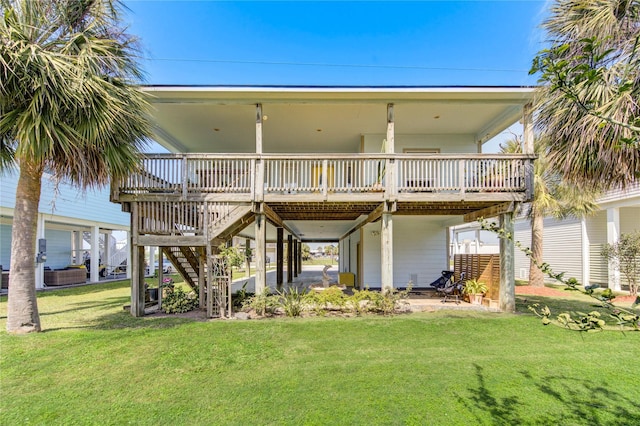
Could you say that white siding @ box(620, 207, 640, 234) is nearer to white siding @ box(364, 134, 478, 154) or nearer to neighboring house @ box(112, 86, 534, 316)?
white siding @ box(364, 134, 478, 154)

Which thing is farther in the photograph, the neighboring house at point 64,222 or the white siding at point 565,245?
the white siding at point 565,245

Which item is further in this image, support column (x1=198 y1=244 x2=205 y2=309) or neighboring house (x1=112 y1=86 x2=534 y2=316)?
support column (x1=198 y1=244 x2=205 y2=309)

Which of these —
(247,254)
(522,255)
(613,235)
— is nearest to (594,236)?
(613,235)

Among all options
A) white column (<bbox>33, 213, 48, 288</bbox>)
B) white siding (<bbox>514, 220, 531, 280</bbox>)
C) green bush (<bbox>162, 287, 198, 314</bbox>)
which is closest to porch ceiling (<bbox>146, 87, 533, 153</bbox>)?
green bush (<bbox>162, 287, 198, 314</bbox>)

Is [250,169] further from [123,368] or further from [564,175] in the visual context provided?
[564,175]

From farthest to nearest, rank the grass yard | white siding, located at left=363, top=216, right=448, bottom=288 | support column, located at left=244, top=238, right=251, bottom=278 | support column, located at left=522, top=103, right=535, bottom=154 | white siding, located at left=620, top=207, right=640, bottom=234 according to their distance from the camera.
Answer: white siding, located at left=620, top=207, right=640, bottom=234
white siding, located at left=363, top=216, right=448, bottom=288
support column, located at left=244, top=238, right=251, bottom=278
support column, located at left=522, top=103, right=535, bottom=154
the grass yard

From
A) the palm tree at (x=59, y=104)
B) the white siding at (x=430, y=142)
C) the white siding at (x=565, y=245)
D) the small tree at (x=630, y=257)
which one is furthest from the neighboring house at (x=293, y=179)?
the white siding at (x=565, y=245)

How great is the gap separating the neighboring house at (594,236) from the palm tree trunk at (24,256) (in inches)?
595

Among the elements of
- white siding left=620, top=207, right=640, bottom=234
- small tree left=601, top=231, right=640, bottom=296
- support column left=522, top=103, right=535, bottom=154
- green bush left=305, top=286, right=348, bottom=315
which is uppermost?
support column left=522, top=103, right=535, bottom=154

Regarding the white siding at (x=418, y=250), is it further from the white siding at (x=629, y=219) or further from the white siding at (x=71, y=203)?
the white siding at (x=71, y=203)

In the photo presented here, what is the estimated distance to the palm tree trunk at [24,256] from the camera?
6.46 metres

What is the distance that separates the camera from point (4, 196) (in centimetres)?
1284

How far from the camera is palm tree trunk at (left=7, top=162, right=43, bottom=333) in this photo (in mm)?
6457

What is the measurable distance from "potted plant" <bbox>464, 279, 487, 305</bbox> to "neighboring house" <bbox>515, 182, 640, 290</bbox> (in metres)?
4.93
